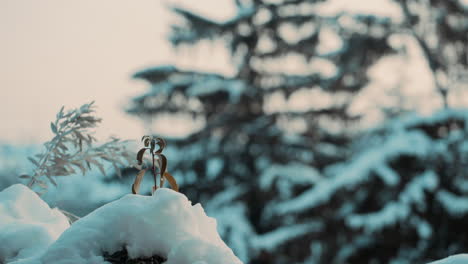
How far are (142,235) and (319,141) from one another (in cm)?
1134

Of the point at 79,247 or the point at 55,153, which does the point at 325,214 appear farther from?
the point at 79,247

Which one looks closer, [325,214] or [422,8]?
[325,214]

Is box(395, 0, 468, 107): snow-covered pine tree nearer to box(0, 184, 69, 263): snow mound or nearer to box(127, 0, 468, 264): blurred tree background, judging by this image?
box(127, 0, 468, 264): blurred tree background

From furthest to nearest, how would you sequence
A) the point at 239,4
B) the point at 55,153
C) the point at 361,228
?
the point at 239,4 < the point at 361,228 < the point at 55,153

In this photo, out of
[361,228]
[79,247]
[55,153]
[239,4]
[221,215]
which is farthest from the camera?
[239,4]

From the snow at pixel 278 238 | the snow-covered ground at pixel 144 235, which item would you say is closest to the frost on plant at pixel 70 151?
the snow-covered ground at pixel 144 235

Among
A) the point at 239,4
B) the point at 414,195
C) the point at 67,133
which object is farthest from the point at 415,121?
the point at 67,133

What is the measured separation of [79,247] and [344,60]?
10992mm

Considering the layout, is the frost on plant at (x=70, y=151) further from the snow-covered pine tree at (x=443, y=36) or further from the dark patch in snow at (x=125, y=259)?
the snow-covered pine tree at (x=443, y=36)

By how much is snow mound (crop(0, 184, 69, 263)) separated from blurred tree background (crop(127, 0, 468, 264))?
25.4 feet

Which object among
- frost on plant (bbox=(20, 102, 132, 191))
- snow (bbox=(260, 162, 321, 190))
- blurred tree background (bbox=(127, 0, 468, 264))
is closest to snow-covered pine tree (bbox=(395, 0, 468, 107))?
blurred tree background (bbox=(127, 0, 468, 264))

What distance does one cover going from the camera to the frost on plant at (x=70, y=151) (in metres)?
2.54

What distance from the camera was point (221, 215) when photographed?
11.3m

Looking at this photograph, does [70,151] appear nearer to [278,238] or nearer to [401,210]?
[401,210]
